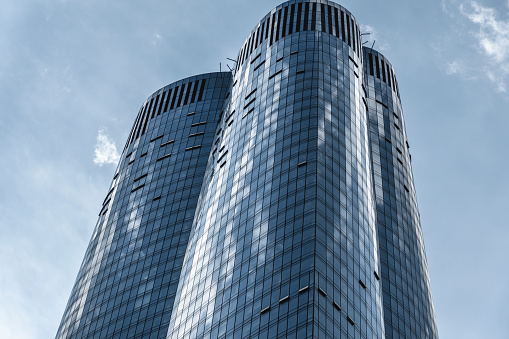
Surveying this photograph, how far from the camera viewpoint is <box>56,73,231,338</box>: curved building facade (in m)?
142

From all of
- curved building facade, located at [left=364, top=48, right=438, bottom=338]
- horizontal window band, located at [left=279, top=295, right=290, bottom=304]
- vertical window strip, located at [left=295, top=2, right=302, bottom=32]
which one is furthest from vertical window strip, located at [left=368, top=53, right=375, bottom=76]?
horizontal window band, located at [left=279, top=295, right=290, bottom=304]

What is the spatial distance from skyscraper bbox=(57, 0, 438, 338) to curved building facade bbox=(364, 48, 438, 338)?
0.35 m

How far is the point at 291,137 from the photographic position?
128 meters

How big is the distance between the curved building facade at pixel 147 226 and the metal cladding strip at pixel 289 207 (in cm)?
1336

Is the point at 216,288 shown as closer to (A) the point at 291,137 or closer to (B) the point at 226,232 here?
(B) the point at 226,232

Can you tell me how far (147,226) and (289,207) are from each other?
56.0 meters

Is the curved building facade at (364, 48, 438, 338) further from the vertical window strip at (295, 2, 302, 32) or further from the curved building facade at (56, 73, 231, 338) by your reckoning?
the curved building facade at (56, 73, 231, 338)

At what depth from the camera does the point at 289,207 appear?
370 feet

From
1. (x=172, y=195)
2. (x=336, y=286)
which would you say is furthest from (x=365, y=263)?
(x=172, y=195)

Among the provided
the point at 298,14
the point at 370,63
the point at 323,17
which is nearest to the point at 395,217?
the point at 323,17

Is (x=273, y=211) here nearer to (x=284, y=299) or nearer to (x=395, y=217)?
(x=284, y=299)

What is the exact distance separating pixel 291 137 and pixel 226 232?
19.8 metres

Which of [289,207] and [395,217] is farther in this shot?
[395,217]

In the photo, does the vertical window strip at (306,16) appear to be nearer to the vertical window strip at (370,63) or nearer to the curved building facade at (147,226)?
the vertical window strip at (370,63)
